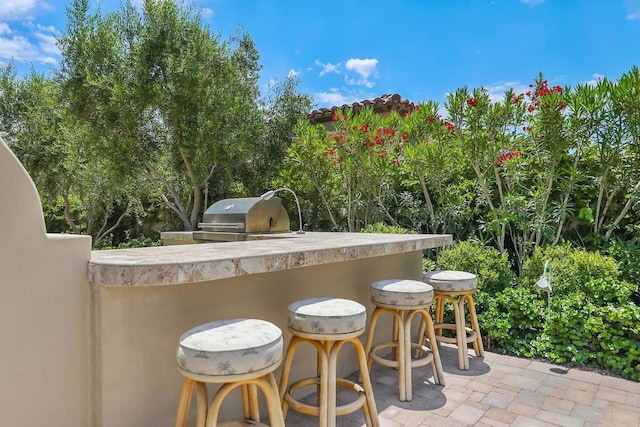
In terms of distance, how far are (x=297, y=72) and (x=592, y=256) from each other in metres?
6.76

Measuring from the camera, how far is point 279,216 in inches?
165

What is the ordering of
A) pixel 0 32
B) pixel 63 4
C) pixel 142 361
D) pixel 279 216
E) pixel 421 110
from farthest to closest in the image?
pixel 0 32 < pixel 63 4 < pixel 421 110 < pixel 279 216 < pixel 142 361

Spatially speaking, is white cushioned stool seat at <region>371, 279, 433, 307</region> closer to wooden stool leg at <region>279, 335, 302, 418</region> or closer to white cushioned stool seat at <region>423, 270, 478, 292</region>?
white cushioned stool seat at <region>423, 270, 478, 292</region>

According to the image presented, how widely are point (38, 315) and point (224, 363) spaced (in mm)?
765

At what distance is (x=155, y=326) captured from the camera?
6.14ft

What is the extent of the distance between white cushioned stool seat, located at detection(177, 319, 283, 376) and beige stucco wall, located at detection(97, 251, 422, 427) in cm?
34

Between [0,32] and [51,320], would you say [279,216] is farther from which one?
[0,32]

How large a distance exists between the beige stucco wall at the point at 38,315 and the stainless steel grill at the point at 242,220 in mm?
2104

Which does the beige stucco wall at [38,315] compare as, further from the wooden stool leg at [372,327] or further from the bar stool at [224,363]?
the wooden stool leg at [372,327]

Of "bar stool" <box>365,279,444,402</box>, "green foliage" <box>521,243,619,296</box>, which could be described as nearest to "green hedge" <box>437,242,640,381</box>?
"green foliage" <box>521,243,619,296</box>

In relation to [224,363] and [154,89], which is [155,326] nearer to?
[224,363]

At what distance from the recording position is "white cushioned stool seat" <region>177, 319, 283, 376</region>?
148 centimetres

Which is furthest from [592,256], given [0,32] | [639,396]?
[0,32]

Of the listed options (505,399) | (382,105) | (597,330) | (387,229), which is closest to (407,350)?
(505,399)
